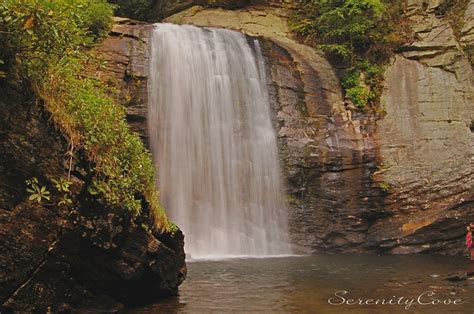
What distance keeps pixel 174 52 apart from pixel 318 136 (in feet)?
19.3

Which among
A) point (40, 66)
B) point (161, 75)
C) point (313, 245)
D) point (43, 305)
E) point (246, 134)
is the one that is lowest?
point (313, 245)

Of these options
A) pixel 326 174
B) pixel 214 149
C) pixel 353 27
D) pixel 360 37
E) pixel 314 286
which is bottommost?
pixel 314 286

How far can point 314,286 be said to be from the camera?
28.2 feet

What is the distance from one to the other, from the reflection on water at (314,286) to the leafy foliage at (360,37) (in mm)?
7572

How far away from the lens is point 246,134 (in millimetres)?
16516

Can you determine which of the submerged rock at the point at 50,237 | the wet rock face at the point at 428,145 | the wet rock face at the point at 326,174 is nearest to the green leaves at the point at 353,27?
the wet rock face at the point at 428,145

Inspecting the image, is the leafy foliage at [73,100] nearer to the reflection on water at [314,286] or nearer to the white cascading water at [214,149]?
the reflection on water at [314,286]

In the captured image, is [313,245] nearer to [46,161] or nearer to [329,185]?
[329,185]

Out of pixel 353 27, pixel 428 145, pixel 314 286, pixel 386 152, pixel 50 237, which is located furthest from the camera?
pixel 353 27

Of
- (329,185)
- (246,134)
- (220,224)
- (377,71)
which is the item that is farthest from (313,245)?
(377,71)

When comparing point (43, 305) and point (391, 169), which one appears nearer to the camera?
point (43, 305)

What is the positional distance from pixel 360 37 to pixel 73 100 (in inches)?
616

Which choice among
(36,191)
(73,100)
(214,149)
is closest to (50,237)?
(36,191)

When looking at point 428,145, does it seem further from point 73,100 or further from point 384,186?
point 73,100
